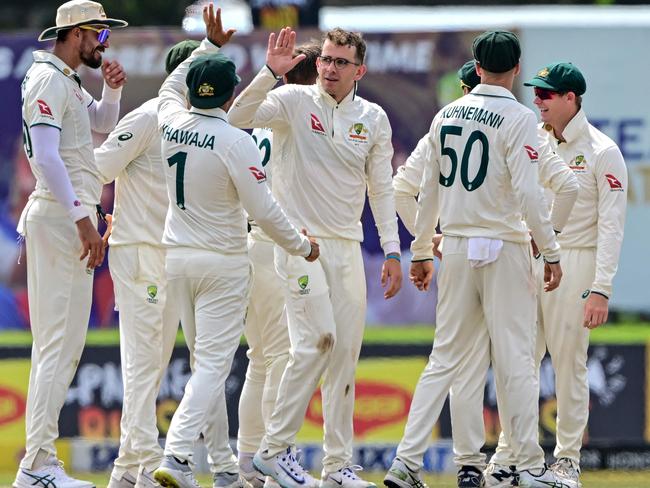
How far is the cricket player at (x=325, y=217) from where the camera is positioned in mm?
7637

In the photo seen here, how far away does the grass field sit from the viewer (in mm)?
9000

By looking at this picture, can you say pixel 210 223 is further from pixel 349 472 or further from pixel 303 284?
pixel 349 472

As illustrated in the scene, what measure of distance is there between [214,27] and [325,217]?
1.12 m

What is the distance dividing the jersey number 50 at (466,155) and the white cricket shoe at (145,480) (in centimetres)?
214

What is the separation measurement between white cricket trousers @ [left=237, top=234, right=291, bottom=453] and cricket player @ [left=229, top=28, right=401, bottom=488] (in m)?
0.45

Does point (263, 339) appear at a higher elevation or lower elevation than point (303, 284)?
lower

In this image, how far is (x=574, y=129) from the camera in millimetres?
8281

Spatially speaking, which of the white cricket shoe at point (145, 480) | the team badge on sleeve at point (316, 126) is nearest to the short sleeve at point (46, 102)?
the team badge on sleeve at point (316, 126)

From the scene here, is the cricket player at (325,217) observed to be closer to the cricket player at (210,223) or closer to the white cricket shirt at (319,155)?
the white cricket shirt at (319,155)

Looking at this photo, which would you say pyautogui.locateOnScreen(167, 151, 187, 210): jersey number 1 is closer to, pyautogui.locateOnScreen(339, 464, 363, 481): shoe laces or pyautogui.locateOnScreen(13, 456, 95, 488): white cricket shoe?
pyautogui.locateOnScreen(13, 456, 95, 488): white cricket shoe

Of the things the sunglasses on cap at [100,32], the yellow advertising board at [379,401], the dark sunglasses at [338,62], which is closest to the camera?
the sunglasses on cap at [100,32]

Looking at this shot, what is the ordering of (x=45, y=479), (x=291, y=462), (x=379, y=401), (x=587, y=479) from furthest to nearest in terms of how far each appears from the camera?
(x=379, y=401) → (x=587, y=479) → (x=291, y=462) → (x=45, y=479)

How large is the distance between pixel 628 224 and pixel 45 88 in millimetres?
8609

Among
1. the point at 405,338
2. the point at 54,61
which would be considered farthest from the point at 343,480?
the point at 405,338
